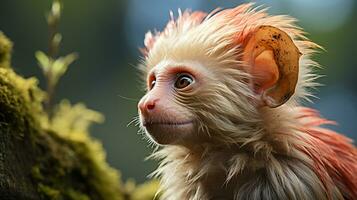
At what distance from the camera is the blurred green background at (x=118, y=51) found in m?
10.2

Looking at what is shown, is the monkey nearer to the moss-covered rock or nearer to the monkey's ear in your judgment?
the monkey's ear

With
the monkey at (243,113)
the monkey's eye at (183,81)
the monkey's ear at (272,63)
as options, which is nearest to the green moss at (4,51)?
the monkey at (243,113)

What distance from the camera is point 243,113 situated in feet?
10.7

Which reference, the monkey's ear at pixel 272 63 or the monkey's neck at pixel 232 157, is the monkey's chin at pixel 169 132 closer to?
the monkey's neck at pixel 232 157

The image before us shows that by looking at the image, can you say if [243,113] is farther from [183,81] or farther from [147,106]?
[147,106]

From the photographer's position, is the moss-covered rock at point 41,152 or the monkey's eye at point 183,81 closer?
the moss-covered rock at point 41,152

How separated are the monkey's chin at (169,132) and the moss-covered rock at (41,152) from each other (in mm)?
600

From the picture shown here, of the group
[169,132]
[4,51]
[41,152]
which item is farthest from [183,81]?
[4,51]

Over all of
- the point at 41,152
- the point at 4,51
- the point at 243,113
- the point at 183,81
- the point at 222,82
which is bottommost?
the point at 243,113

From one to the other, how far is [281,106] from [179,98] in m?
0.54

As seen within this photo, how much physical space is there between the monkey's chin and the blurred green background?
21.5ft

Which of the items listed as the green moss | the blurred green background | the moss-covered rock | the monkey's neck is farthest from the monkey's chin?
the blurred green background

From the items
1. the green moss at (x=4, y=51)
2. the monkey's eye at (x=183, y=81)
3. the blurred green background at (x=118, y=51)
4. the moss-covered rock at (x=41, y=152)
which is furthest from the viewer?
the blurred green background at (x=118, y=51)

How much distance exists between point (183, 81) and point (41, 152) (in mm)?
848
